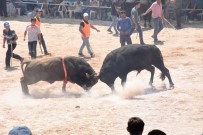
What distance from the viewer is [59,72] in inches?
543

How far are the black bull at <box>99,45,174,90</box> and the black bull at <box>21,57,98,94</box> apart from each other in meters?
0.38

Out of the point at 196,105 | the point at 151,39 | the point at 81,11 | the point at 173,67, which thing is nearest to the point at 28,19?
the point at 81,11

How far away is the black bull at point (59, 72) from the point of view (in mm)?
13797

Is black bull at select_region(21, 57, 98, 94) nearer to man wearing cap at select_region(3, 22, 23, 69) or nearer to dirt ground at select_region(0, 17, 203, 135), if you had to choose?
dirt ground at select_region(0, 17, 203, 135)

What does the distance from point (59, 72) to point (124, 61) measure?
1.80 metres

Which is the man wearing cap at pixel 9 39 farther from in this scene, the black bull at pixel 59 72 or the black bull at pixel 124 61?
the black bull at pixel 124 61

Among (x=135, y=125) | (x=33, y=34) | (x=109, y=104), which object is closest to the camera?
(x=135, y=125)

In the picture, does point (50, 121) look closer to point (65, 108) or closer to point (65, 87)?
point (65, 108)

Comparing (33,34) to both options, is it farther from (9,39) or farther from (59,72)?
(59,72)

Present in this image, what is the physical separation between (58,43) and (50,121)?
437 inches

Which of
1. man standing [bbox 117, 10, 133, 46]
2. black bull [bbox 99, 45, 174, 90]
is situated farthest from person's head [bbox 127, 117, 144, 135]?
man standing [bbox 117, 10, 133, 46]

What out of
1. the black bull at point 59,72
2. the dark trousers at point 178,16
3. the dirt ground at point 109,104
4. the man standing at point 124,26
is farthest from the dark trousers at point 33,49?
the dark trousers at point 178,16

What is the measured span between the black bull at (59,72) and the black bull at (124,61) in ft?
1.26

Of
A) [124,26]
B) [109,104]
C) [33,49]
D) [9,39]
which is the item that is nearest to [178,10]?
[124,26]
